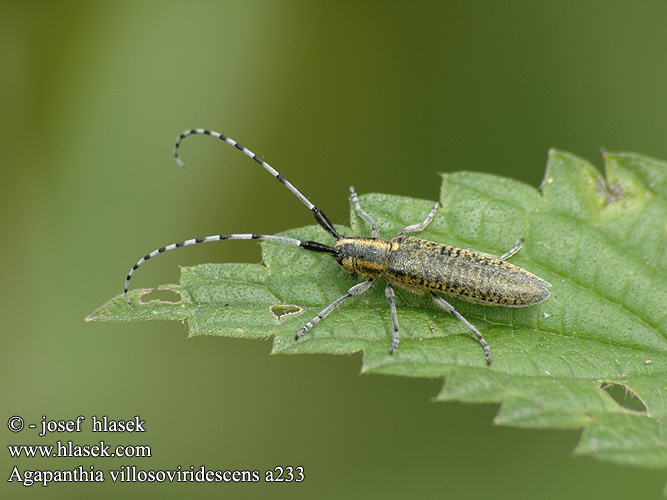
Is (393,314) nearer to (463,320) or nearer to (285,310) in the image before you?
(463,320)

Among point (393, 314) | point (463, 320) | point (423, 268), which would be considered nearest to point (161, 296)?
point (393, 314)

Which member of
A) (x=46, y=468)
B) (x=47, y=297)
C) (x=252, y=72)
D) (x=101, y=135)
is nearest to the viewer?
(x=46, y=468)

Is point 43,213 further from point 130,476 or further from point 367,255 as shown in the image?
point 367,255

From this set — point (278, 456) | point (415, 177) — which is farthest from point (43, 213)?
point (415, 177)

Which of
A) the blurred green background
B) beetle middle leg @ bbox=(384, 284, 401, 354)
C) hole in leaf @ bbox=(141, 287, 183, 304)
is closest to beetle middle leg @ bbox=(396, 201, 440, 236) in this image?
beetle middle leg @ bbox=(384, 284, 401, 354)

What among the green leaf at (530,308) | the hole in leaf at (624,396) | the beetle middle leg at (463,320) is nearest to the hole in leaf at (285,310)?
the green leaf at (530,308)

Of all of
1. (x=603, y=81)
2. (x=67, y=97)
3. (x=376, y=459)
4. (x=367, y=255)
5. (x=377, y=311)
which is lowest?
(x=376, y=459)

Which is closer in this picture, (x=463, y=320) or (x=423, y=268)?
(x=463, y=320)
